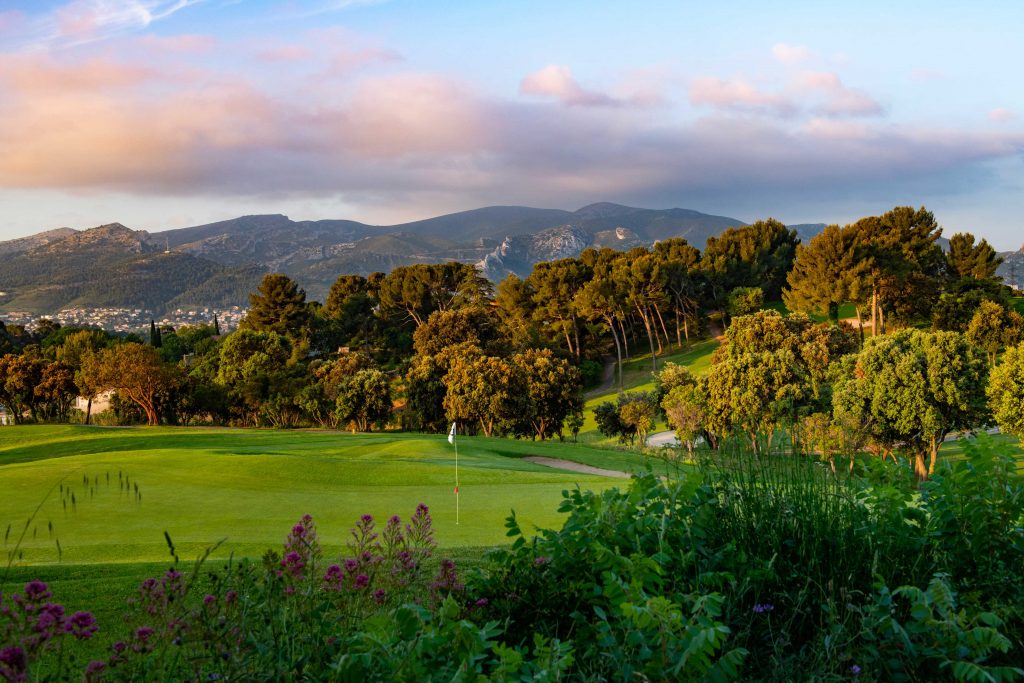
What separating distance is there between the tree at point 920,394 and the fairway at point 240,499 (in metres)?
13.1

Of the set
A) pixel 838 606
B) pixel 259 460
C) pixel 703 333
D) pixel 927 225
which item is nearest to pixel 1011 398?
pixel 259 460

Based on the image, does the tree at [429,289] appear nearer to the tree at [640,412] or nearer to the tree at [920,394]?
the tree at [640,412]

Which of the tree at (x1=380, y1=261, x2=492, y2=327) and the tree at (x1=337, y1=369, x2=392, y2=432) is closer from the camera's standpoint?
the tree at (x1=337, y1=369, x2=392, y2=432)

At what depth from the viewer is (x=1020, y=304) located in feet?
218

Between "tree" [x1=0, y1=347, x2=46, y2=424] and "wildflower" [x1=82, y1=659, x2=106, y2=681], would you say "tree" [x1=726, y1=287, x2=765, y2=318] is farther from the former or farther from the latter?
"wildflower" [x1=82, y1=659, x2=106, y2=681]

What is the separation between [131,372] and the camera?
52250mm

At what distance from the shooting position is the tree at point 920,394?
3356cm

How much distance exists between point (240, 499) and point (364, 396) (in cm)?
3753

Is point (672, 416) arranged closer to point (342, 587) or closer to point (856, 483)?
point (856, 483)

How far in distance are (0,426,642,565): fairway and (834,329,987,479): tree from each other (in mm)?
13126

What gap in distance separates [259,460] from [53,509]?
29.3 ft

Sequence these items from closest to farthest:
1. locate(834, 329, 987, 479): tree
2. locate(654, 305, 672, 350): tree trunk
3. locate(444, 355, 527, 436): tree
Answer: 1. locate(834, 329, 987, 479): tree
2. locate(444, 355, 527, 436): tree
3. locate(654, 305, 672, 350): tree trunk

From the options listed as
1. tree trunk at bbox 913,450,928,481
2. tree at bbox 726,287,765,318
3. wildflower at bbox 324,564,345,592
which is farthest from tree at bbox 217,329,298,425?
wildflower at bbox 324,564,345,592

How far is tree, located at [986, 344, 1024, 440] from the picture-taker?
102 ft
